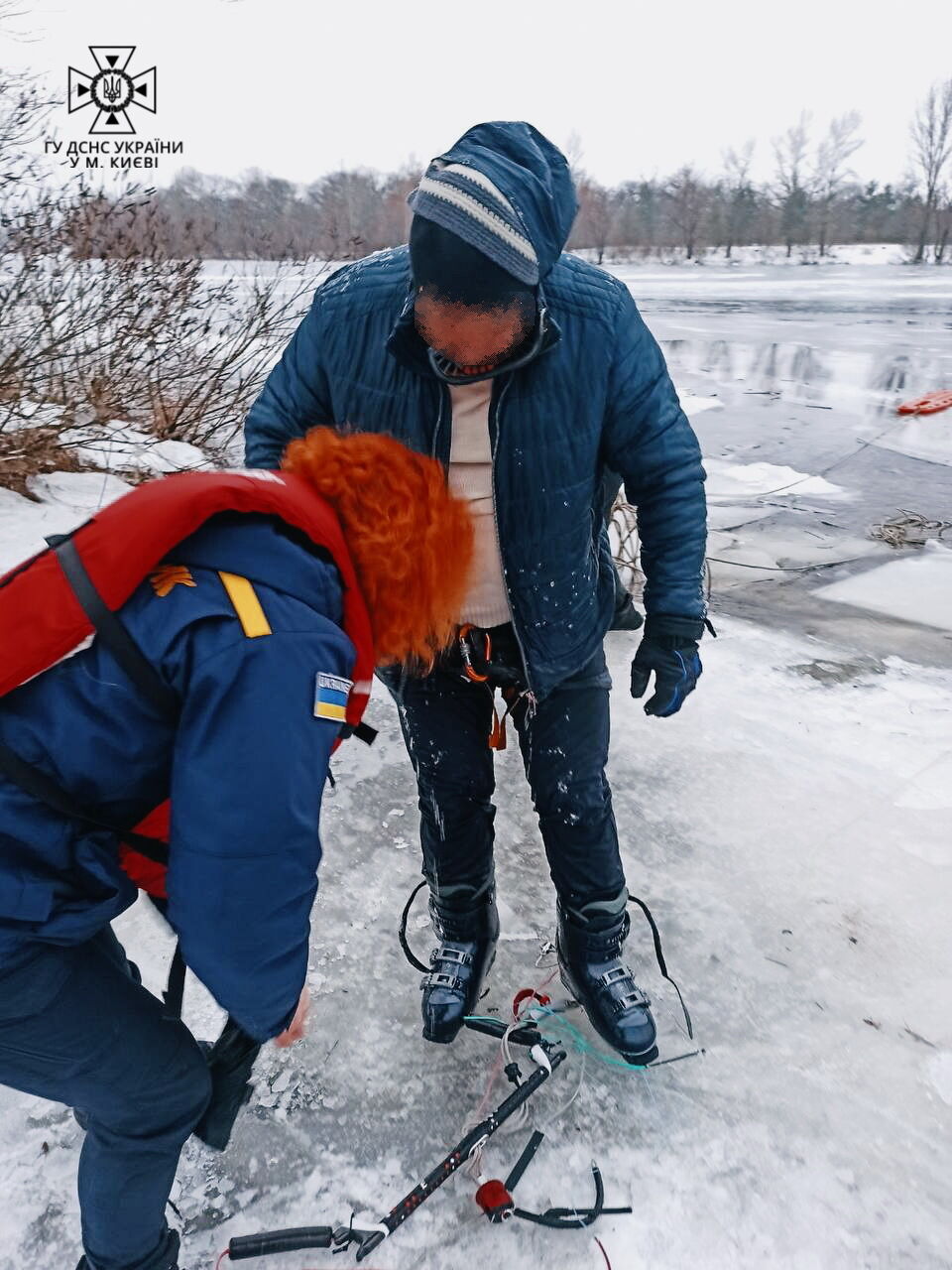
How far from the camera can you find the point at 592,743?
1990mm

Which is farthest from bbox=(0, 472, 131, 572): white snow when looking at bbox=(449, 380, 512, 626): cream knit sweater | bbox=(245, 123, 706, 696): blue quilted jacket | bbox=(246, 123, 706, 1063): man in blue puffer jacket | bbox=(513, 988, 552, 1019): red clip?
bbox=(513, 988, 552, 1019): red clip

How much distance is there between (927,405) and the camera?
9.48m

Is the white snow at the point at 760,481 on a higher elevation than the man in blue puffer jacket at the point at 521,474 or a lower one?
lower

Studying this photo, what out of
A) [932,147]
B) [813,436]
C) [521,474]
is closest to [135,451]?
[521,474]

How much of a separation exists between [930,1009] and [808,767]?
1039 millimetres

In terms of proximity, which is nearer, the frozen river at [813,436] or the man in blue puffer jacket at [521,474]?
the man in blue puffer jacket at [521,474]

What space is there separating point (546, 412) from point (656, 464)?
291mm

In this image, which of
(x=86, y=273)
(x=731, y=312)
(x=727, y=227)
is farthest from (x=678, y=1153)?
(x=727, y=227)

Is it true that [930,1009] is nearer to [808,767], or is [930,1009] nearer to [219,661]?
[808,767]

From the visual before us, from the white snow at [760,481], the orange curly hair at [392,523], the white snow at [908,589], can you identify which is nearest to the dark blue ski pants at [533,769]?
the orange curly hair at [392,523]

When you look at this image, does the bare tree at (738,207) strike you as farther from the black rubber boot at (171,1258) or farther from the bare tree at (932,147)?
the black rubber boot at (171,1258)

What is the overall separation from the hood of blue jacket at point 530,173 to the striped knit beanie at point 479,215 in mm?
24

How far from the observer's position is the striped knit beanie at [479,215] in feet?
4.63

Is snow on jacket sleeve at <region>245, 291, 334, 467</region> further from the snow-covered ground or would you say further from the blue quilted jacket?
the snow-covered ground
